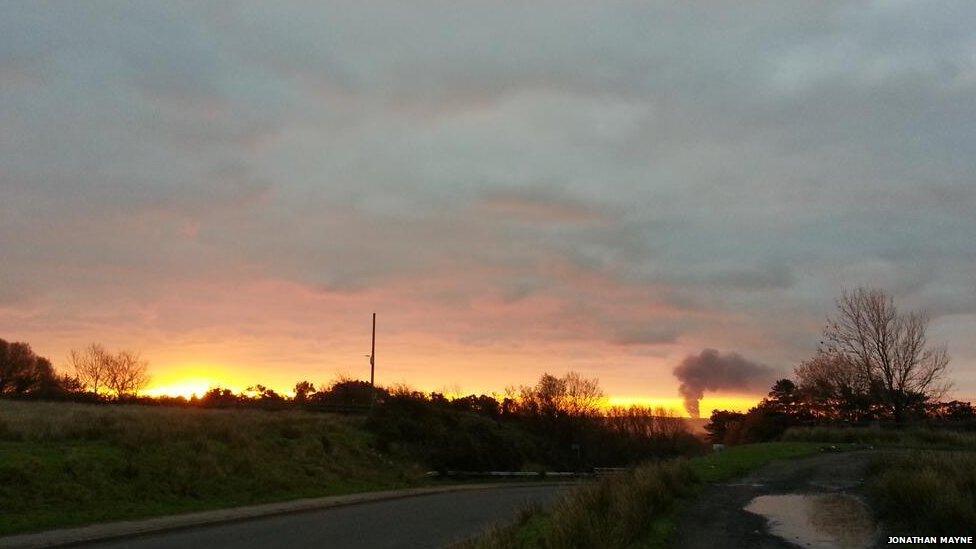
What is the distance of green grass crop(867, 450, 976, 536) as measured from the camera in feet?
35.3

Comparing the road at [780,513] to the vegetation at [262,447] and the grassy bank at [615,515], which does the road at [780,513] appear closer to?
the grassy bank at [615,515]

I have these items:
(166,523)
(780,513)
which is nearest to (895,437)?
(780,513)

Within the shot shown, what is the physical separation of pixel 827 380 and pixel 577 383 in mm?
29875

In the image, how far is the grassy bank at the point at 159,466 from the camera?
21.2 metres

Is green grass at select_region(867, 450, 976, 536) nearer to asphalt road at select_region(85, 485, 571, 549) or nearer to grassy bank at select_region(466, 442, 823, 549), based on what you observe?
grassy bank at select_region(466, 442, 823, 549)

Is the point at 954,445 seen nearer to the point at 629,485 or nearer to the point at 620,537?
the point at 629,485

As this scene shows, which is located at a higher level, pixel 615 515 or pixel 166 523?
pixel 615 515

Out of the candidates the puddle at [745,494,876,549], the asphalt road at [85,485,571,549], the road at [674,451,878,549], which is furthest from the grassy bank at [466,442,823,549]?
the asphalt road at [85,485,571,549]

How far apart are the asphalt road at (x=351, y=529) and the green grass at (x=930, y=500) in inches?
319

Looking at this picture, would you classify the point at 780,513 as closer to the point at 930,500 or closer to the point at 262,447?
the point at 930,500

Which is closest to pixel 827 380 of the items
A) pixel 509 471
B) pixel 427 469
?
pixel 509 471

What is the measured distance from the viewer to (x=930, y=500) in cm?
1182

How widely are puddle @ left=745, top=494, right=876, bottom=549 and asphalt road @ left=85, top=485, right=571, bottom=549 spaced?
5969mm

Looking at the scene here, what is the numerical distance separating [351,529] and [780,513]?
433 inches
